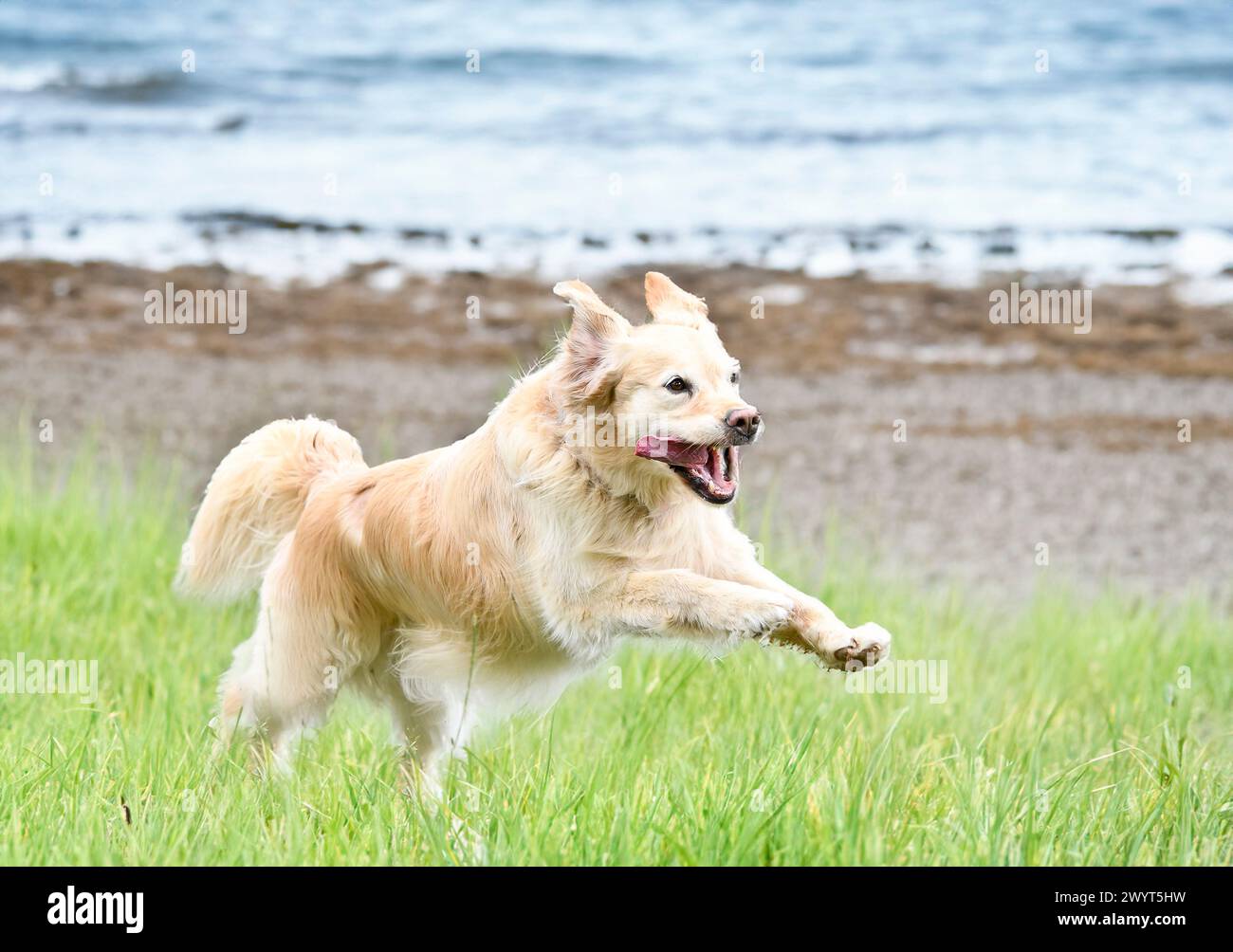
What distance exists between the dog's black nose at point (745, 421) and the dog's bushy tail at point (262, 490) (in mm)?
1583

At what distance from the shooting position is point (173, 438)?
10.4 metres

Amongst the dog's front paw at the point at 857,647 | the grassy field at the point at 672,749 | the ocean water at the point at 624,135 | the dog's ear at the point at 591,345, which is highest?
the ocean water at the point at 624,135

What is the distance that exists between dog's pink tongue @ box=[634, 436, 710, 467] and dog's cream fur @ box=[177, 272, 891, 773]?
5 centimetres

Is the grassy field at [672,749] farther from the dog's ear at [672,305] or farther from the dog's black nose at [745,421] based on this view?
the dog's ear at [672,305]

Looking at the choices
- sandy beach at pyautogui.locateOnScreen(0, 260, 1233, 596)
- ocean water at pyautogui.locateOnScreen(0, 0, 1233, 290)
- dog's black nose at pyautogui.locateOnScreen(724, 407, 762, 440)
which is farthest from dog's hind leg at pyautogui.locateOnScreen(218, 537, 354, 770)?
ocean water at pyautogui.locateOnScreen(0, 0, 1233, 290)

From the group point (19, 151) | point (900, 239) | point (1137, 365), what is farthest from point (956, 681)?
point (19, 151)

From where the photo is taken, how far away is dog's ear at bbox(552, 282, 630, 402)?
3.69m

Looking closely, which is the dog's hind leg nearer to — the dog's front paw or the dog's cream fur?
the dog's cream fur

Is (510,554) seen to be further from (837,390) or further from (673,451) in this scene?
(837,390)

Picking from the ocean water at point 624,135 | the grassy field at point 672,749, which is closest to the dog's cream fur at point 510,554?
the grassy field at point 672,749

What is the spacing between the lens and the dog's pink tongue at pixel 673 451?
11.8 feet

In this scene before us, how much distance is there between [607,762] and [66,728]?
177cm

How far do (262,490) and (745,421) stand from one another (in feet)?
6.16

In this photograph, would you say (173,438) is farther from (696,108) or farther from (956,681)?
(696,108)
